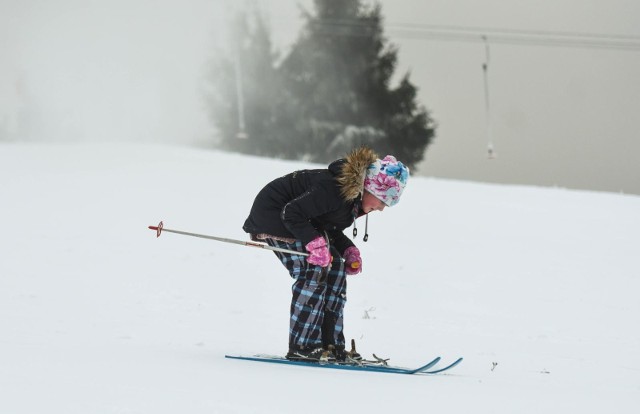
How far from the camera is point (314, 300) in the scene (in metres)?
5.55

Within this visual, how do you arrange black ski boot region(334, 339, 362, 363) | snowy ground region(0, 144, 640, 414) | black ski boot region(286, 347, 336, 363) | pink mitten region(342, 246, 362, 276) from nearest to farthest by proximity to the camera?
snowy ground region(0, 144, 640, 414), black ski boot region(286, 347, 336, 363), black ski boot region(334, 339, 362, 363), pink mitten region(342, 246, 362, 276)

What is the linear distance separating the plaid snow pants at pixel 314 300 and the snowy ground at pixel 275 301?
55 cm

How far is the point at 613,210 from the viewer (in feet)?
45.6

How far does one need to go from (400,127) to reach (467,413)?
40124mm

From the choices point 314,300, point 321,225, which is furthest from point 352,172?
point 314,300

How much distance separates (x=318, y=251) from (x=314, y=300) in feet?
1.37

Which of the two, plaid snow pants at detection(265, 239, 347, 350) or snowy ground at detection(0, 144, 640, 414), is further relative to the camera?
plaid snow pants at detection(265, 239, 347, 350)

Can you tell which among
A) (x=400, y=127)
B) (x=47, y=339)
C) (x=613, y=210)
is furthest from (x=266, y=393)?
(x=400, y=127)

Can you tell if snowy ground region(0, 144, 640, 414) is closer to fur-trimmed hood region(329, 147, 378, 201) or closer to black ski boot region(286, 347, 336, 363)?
black ski boot region(286, 347, 336, 363)

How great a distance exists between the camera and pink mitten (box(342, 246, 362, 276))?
5.71 m

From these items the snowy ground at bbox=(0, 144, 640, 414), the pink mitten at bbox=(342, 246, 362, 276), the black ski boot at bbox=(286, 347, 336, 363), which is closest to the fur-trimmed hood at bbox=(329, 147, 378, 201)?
the pink mitten at bbox=(342, 246, 362, 276)

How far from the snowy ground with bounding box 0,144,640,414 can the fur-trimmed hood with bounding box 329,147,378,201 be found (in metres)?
1.14

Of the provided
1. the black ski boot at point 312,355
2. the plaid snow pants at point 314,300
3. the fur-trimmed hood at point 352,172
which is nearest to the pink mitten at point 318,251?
the plaid snow pants at point 314,300

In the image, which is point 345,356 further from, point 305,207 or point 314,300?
point 305,207
